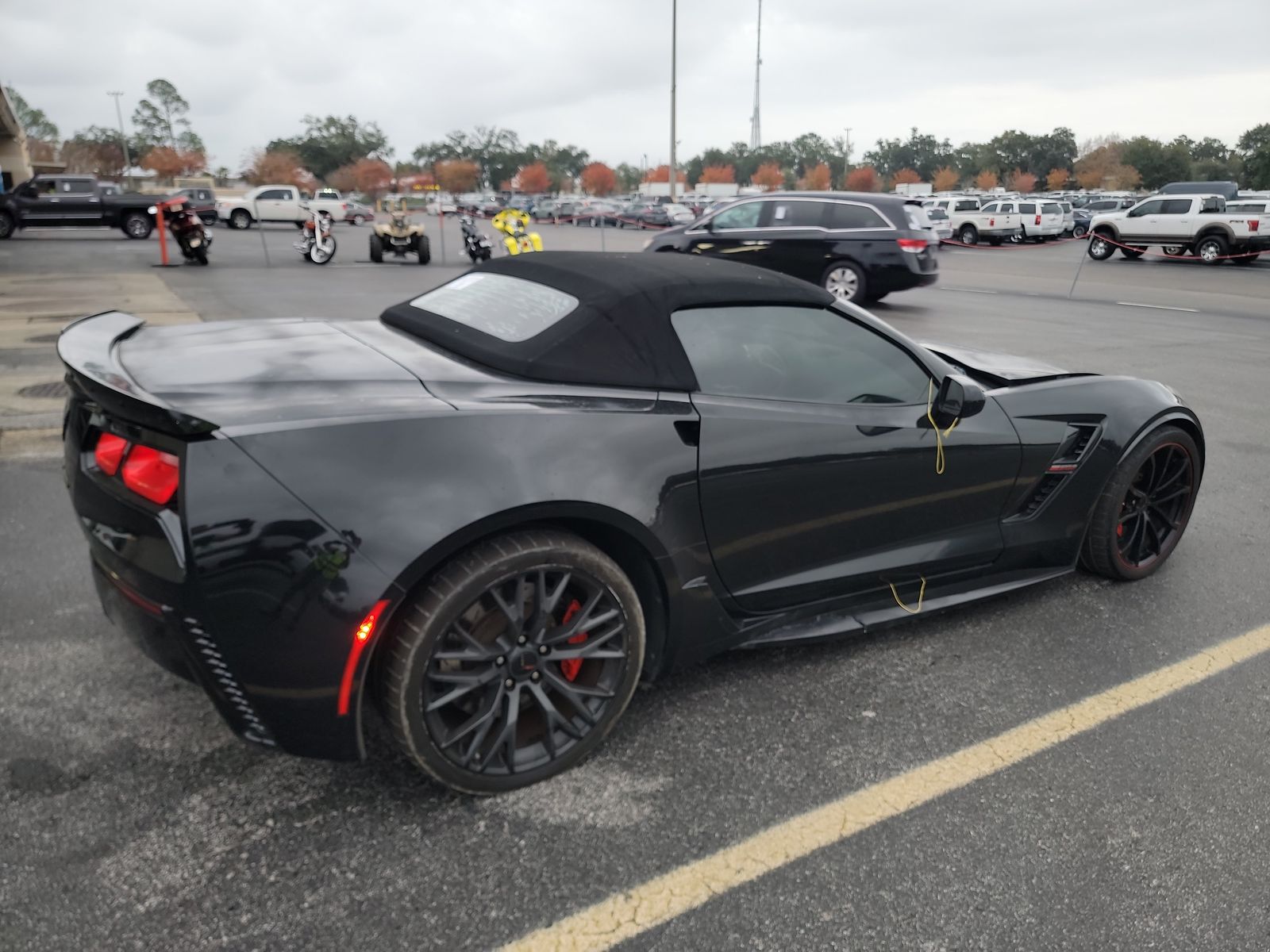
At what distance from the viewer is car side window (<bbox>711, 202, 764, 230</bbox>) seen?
1400 cm

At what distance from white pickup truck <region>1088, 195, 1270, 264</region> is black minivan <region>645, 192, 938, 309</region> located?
1345cm

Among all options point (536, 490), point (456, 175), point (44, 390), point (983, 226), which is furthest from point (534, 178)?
point (536, 490)

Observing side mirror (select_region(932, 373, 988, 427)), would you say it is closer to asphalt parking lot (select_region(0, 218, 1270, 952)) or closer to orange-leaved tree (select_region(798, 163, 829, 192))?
asphalt parking lot (select_region(0, 218, 1270, 952))

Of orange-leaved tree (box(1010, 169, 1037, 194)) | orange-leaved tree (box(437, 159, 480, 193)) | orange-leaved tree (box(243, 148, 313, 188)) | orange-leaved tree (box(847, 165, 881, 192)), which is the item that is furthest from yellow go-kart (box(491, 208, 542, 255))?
orange-leaved tree (box(437, 159, 480, 193))

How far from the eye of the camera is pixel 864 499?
9.74ft

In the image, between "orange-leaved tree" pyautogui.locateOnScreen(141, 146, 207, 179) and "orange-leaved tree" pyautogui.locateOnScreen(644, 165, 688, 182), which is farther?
"orange-leaved tree" pyautogui.locateOnScreen(644, 165, 688, 182)

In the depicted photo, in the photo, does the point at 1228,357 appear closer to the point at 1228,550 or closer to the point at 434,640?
the point at 1228,550

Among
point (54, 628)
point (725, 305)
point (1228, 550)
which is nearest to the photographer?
point (725, 305)

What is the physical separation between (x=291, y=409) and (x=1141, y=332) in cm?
1186

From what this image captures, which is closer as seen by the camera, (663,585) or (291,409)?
(291,409)

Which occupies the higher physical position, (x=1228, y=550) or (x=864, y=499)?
(x=864, y=499)

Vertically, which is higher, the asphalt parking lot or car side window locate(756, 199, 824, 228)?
car side window locate(756, 199, 824, 228)

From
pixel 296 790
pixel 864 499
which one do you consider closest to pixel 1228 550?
pixel 864 499

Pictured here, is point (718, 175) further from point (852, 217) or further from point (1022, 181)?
point (852, 217)
